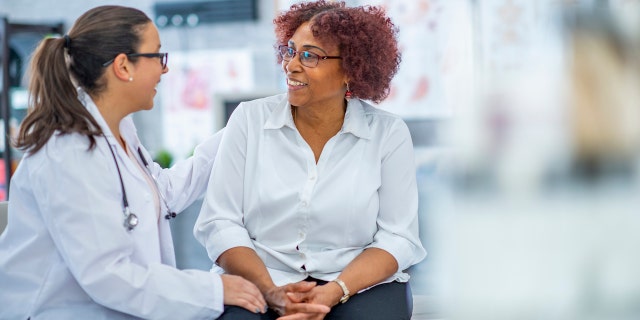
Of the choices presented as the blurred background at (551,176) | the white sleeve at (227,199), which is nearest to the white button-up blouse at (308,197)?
the white sleeve at (227,199)

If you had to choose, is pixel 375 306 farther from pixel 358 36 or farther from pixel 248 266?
pixel 358 36

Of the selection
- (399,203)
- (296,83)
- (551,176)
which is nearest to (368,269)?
(399,203)

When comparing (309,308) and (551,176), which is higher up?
(551,176)

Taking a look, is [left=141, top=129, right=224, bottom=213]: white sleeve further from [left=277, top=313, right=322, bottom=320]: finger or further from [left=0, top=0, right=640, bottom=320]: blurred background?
[left=0, top=0, right=640, bottom=320]: blurred background

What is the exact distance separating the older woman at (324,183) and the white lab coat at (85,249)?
0.84 feet

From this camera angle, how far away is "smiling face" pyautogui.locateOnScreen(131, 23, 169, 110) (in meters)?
1.56

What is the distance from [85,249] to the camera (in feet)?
4.60

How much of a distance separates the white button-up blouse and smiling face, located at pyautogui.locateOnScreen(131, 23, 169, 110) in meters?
0.30

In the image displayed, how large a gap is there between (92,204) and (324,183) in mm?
582

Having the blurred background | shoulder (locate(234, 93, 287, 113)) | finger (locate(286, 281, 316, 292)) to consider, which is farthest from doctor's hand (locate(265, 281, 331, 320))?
the blurred background

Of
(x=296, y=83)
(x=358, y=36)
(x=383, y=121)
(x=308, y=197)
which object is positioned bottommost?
(x=308, y=197)

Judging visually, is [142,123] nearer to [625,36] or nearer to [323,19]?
[323,19]

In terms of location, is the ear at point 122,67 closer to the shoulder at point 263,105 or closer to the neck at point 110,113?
the neck at point 110,113

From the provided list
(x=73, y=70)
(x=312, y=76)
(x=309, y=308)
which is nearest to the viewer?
(x=73, y=70)
